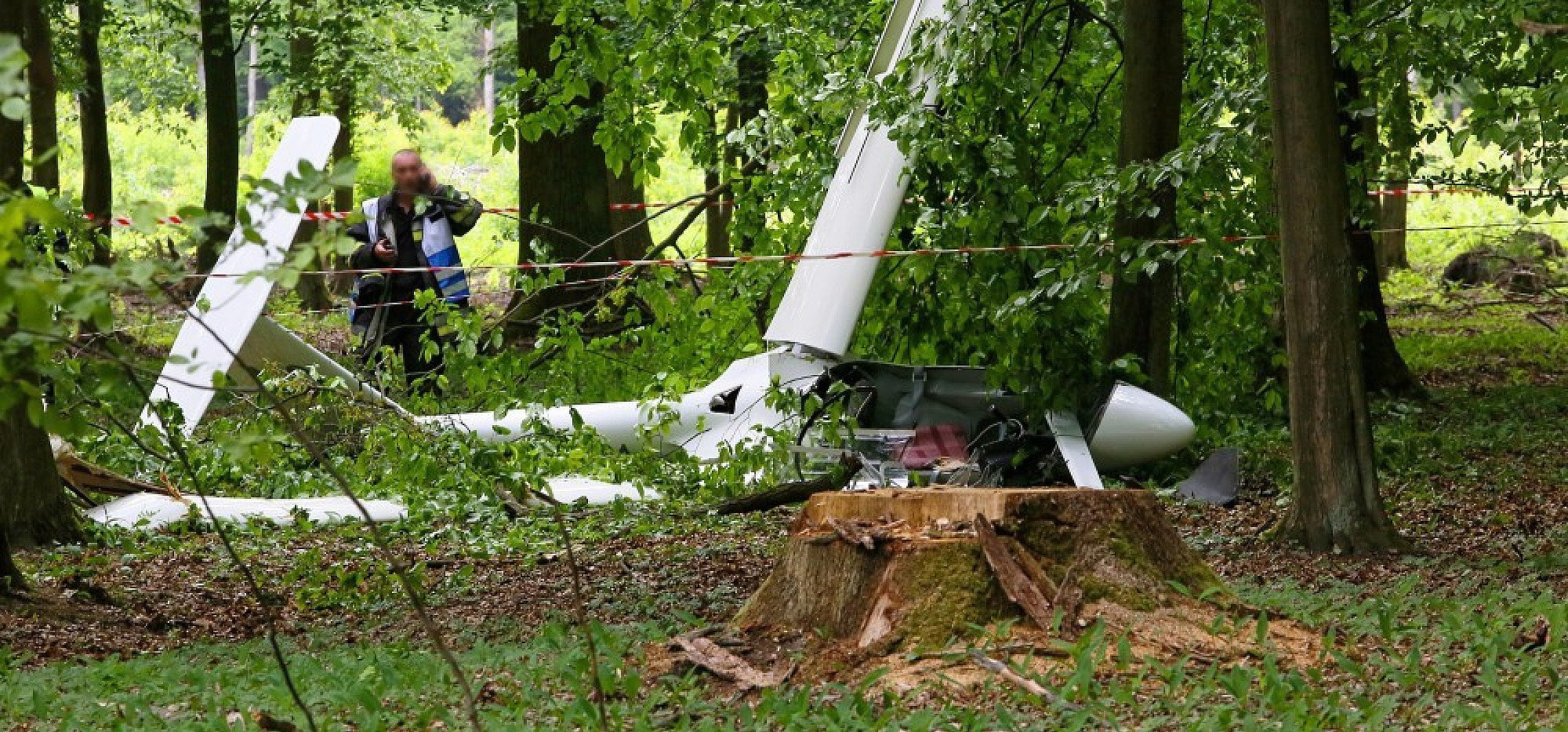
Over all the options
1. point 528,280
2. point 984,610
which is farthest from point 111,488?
point 984,610

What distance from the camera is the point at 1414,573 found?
6531 millimetres

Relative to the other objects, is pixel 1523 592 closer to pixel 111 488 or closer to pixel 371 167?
pixel 111 488

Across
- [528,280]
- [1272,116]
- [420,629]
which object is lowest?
[420,629]

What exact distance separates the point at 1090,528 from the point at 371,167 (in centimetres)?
2578

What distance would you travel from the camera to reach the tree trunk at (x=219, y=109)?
55.9 feet

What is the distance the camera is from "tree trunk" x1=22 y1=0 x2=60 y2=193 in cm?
1223

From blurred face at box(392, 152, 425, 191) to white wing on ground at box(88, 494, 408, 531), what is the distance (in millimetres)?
2529

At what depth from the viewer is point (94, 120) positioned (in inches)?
688

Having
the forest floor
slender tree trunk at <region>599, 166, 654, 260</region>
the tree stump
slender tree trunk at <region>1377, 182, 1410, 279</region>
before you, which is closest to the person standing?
the forest floor

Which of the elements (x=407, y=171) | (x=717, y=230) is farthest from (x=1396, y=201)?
(x=407, y=171)

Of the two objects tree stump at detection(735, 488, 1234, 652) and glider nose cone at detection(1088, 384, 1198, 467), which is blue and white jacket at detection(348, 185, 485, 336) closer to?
glider nose cone at detection(1088, 384, 1198, 467)

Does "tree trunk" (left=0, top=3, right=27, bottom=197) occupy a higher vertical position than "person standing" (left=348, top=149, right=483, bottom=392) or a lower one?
higher

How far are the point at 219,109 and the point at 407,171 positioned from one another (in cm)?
731

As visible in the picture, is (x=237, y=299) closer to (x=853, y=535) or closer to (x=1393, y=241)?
(x=853, y=535)
